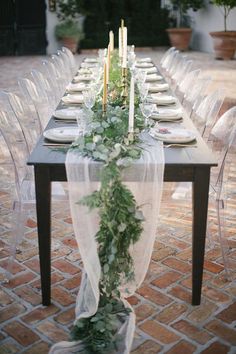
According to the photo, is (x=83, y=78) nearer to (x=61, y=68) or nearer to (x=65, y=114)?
(x=61, y=68)

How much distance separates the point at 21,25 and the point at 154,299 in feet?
40.0

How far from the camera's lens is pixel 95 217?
213 cm

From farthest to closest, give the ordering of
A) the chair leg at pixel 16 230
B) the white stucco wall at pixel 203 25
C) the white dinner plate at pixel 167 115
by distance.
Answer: the white stucco wall at pixel 203 25 → the white dinner plate at pixel 167 115 → the chair leg at pixel 16 230

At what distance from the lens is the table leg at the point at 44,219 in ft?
7.38

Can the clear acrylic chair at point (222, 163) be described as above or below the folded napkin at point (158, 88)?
below

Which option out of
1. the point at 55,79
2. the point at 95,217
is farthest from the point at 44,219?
the point at 55,79

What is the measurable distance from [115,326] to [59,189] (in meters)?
1.16

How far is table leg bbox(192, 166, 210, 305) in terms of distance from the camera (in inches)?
89.4

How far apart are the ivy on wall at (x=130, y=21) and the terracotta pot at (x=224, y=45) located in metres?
2.64

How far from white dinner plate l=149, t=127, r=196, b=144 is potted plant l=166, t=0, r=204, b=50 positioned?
1131 cm

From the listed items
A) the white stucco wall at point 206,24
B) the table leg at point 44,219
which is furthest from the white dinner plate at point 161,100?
the white stucco wall at point 206,24

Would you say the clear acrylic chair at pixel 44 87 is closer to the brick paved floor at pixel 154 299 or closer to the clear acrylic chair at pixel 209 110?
the brick paved floor at pixel 154 299

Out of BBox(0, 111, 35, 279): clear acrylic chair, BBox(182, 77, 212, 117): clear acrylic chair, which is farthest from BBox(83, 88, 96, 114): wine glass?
BBox(182, 77, 212, 117): clear acrylic chair

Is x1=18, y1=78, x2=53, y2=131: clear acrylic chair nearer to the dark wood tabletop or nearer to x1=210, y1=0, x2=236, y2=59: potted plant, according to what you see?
the dark wood tabletop
